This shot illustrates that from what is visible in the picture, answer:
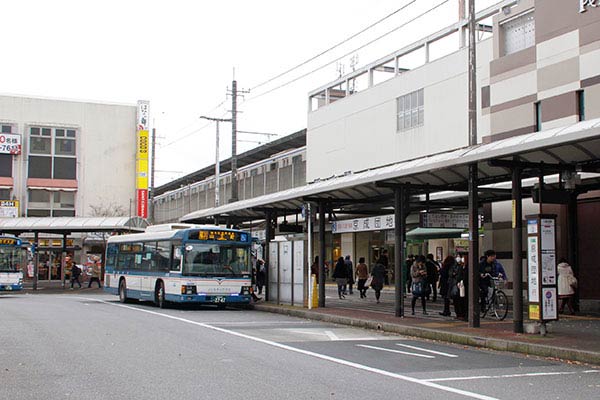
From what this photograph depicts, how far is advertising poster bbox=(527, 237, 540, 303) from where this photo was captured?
14.7m

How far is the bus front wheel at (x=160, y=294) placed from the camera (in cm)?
2486

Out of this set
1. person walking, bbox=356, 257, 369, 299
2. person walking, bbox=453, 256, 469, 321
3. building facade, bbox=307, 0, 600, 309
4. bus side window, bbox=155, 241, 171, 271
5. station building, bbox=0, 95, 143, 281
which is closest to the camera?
person walking, bbox=453, 256, 469, 321

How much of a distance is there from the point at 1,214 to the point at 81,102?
10.8 meters

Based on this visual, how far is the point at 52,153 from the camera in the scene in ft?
183

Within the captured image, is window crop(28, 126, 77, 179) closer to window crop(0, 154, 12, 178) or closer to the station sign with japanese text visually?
the station sign with japanese text

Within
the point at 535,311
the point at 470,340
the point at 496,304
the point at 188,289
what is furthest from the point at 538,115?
the point at 188,289

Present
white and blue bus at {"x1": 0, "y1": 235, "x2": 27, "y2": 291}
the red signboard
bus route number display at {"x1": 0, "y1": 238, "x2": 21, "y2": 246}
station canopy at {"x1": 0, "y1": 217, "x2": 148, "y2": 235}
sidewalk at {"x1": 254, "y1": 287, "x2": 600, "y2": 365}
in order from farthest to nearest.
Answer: the red signboard, station canopy at {"x1": 0, "y1": 217, "x2": 148, "y2": 235}, bus route number display at {"x1": 0, "y1": 238, "x2": 21, "y2": 246}, white and blue bus at {"x1": 0, "y1": 235, "x2": 27, "y2": 291}, sidewalk at {"x1": 254, "y1": 287, "x2": 600, "y2": 365}

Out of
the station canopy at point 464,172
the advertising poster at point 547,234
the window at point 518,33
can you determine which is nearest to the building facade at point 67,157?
the station canopy at point 464,172

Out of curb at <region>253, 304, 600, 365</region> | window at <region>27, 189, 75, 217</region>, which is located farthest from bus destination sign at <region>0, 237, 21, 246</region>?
window at <region>27, 189, 75, 217</region>

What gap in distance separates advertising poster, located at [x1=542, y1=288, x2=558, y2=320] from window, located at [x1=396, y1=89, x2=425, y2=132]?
20.3 m

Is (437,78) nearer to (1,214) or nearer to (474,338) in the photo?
(474,338)

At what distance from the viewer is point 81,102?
5681cm

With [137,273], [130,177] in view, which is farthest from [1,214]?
[137,273]

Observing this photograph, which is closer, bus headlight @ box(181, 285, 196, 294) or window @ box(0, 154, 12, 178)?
bus headlight @ box(181, 285, 196, 294)
